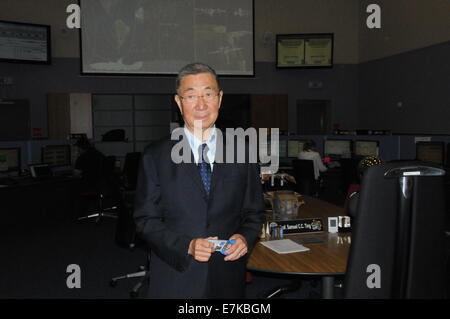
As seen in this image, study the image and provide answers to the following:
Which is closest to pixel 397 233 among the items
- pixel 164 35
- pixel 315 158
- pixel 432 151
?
pixel 432 151

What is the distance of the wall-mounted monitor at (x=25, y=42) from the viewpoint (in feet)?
22.9

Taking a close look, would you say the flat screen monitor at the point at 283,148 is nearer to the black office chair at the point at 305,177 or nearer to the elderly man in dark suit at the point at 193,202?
the black office chair at the point at 305,177

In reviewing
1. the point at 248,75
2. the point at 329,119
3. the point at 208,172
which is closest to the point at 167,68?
the point at 248,75

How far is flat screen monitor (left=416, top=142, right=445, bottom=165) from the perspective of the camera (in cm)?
517

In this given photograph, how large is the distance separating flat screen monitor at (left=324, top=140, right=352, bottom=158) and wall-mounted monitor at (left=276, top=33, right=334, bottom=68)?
194 cm

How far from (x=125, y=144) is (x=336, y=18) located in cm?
504

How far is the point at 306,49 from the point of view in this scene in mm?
8180

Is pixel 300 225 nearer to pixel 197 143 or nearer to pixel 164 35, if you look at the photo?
pixel 197 143

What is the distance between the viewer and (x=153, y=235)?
147 cm

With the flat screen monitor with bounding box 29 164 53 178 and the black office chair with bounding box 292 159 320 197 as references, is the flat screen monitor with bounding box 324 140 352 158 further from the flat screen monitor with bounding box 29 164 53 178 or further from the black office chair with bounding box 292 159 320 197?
the flat screen monitor with bounding box 29 164 53 178

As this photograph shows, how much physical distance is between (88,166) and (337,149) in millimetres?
3807

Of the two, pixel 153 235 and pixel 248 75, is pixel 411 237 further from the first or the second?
pixel 248 75

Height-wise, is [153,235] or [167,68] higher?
[167,68]

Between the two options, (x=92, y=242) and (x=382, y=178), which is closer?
(x=382, y=178)
